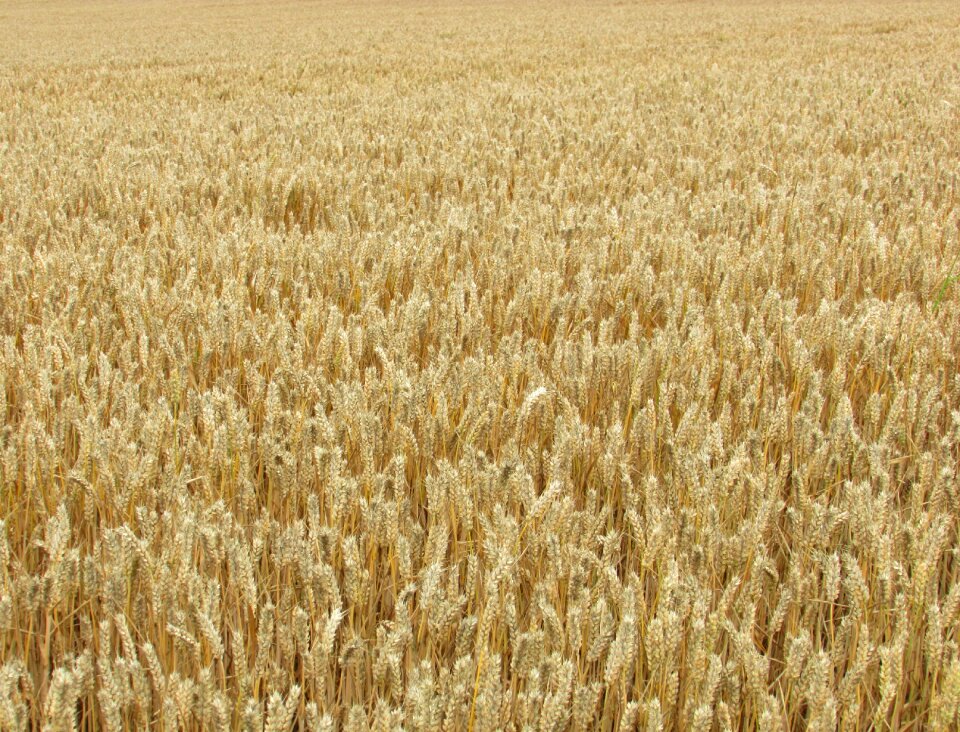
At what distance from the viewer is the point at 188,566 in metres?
1.26

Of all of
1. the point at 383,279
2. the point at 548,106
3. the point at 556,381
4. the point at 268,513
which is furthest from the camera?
the point at 548,106

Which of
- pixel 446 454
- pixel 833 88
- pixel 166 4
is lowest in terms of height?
pixel 446 454

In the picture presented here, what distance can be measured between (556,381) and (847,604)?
0.87m

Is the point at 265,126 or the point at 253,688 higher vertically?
the point at 265,126

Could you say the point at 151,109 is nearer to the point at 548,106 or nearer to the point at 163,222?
the point at 548,106

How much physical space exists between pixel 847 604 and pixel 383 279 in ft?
5.65

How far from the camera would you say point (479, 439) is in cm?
182

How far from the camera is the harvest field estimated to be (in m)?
1.16

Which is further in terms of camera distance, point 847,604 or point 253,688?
point 847,604

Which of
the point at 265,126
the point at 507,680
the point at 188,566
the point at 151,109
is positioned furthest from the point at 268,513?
the point at 151,109

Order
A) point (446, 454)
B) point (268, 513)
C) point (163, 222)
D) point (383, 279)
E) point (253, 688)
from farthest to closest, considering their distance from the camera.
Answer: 1. point (163, 222)
2. point (383, 279)
3. point (446, 454)
4. point (268, 513)
5. point (253, 688)

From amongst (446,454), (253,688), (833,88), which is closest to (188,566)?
(253,688)

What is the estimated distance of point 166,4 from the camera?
1403 inches

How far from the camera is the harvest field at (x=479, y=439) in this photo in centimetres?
116
